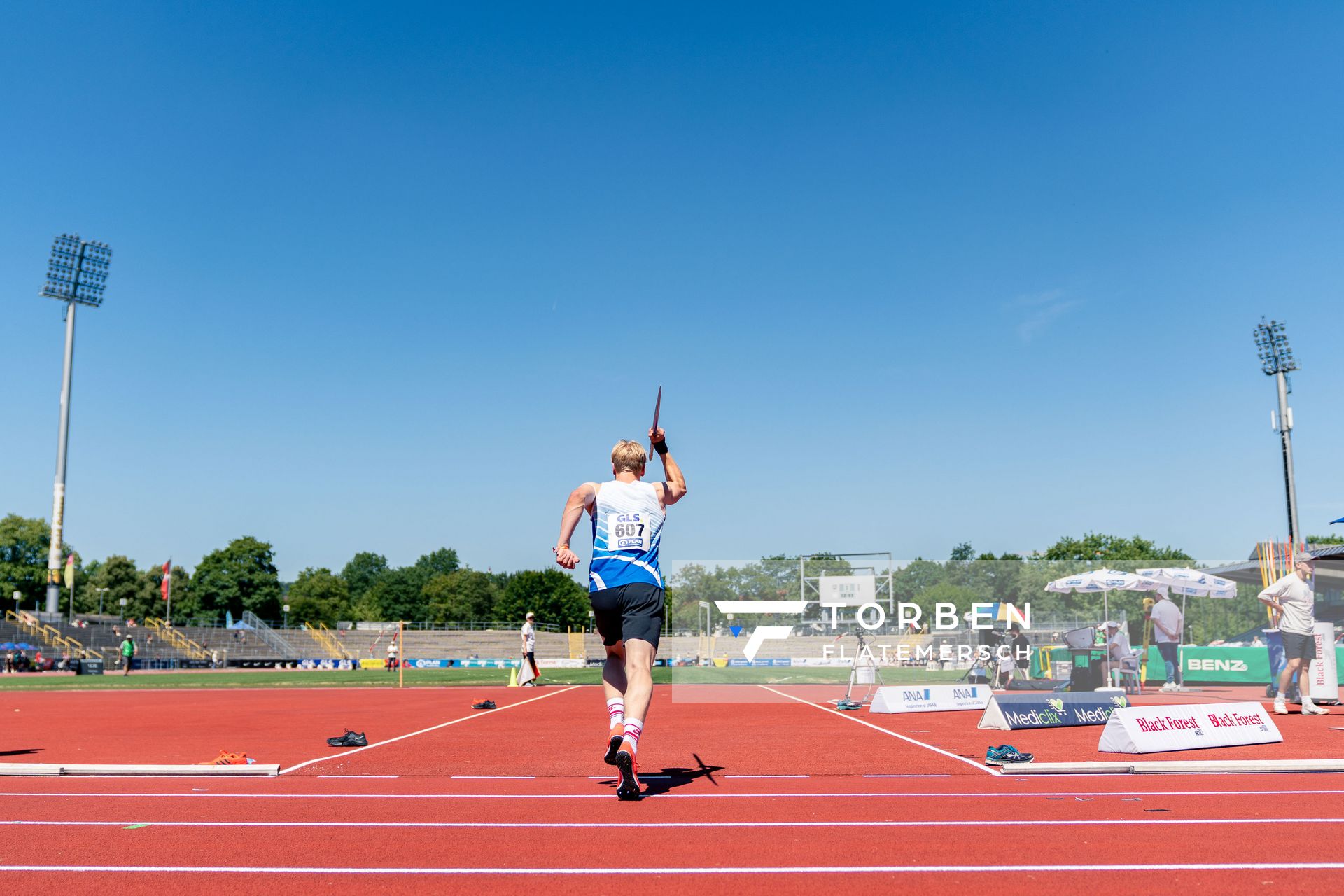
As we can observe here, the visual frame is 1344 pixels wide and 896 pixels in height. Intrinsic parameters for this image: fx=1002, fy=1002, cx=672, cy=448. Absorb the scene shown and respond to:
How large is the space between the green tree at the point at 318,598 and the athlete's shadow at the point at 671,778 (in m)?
134

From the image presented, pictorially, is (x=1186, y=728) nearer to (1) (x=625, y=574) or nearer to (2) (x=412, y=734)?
(1) (x=625, y=574)

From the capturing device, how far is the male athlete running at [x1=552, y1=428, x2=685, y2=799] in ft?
20.2

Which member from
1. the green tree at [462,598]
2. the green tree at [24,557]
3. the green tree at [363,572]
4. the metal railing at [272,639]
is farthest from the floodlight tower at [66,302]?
the green tree at [363,572]

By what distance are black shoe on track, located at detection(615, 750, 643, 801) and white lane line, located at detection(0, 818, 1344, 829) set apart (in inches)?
25.2

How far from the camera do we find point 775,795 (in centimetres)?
573

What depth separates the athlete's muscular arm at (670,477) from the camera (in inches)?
267

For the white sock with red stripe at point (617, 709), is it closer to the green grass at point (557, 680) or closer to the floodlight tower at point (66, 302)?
the green grass at point (557, 680)

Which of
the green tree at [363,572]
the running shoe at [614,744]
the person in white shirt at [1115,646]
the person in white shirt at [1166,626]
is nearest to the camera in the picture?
the running shoe at [614,744]

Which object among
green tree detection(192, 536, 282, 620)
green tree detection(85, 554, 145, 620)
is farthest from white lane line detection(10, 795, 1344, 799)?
green tree detection(85, 554, 145, 620)

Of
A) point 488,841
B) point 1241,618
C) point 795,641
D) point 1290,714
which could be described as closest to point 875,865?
point 488,841

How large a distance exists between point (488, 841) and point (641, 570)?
223 centimetres

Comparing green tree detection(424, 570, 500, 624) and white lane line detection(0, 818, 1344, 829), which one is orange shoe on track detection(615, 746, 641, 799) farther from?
green tree detection(424, 570, 500, 624)

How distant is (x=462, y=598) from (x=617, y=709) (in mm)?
149050

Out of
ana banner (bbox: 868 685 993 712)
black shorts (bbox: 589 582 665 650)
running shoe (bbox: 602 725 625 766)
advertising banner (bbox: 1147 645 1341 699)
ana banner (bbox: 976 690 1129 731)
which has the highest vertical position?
black shorts (bbox: 589 582 665 650)
